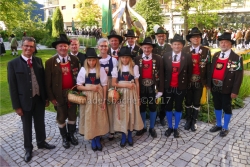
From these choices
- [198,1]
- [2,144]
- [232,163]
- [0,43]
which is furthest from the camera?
[198,1]

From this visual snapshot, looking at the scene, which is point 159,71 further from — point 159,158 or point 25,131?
point 25,131

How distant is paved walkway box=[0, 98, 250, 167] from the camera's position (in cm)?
365

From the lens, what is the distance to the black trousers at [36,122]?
3736 millimetres

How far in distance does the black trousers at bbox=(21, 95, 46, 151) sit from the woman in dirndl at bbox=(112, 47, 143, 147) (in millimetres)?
1401

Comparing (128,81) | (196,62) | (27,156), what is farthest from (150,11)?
(27,156)

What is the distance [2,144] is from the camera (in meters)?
4.38

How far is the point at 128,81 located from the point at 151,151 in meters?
1.39

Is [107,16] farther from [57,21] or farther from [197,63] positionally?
[57,21]

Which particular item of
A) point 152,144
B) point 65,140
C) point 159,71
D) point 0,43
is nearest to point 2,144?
point 65,140

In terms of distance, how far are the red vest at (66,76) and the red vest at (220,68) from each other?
9.58ft

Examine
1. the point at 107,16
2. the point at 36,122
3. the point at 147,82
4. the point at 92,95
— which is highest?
the point at 107,16

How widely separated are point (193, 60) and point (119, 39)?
1.68 meters

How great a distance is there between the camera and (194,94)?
4.65 meters

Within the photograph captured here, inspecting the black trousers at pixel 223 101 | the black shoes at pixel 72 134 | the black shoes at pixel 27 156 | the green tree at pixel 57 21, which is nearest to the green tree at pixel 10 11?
the green tree at pixel 57 21
